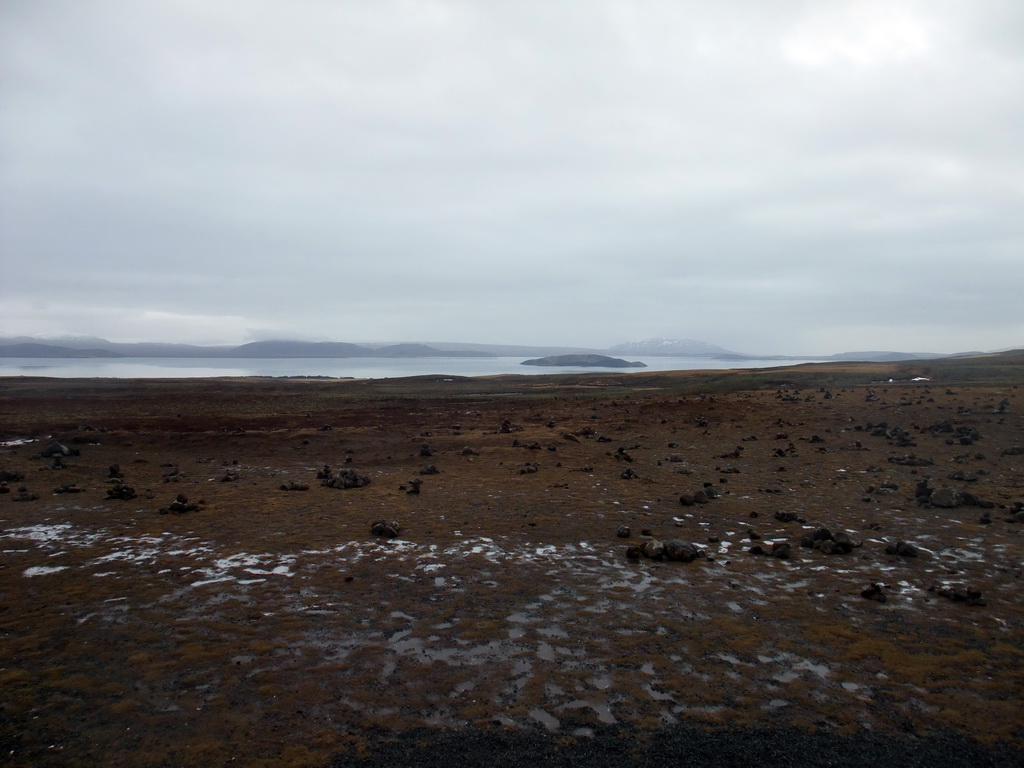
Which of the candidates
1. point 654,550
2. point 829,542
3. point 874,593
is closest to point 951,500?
point 829,542

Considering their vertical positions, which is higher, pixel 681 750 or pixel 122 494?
pixel 122 494

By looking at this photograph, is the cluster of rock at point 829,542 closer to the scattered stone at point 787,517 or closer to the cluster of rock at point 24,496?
the scattered stone at point 787,517

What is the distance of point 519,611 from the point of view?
9.83 meters

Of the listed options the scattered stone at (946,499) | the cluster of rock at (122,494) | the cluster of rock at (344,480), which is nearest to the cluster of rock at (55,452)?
the cluster of rock at (122,494)

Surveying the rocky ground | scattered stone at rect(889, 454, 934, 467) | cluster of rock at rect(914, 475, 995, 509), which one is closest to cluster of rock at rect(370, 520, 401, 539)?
the rocky ground

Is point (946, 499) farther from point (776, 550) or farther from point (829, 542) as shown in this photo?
point (776, 550)

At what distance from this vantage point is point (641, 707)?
276 inches

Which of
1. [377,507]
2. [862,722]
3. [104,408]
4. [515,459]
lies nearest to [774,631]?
[862,722]

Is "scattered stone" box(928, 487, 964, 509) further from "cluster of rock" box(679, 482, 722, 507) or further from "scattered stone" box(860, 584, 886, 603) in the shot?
"scattered stone" box(860, 584, 886, 603)

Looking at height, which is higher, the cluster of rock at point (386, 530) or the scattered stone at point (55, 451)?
the scattered stone at point (55, 451)

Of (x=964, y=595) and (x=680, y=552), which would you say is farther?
(x=680, y=552)

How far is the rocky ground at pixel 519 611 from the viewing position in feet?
21.5

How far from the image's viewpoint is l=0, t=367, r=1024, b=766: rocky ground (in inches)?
258

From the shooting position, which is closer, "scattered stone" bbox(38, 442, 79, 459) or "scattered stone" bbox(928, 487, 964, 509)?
"scattered stone" bbox(928, 487, 964, 509)
